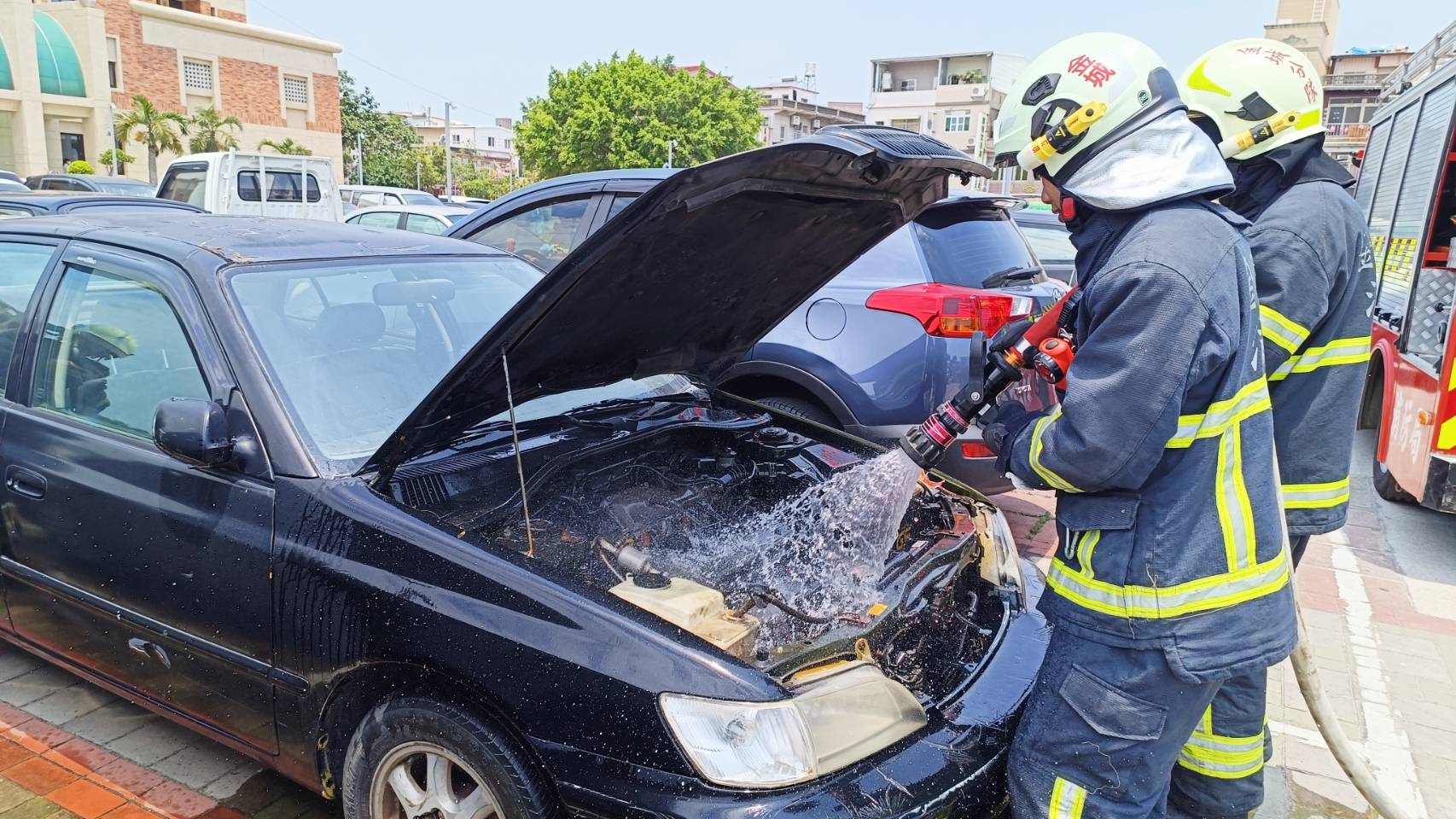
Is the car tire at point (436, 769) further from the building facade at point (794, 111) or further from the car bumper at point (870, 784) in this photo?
the building facade at point (794, 111)

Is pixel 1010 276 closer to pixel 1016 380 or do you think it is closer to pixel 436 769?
pixel 1016 380

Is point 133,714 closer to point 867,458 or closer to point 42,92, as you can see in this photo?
point 867,458

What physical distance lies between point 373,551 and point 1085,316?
5.41 ft

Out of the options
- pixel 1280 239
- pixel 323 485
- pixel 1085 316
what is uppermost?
pixel 1280 239

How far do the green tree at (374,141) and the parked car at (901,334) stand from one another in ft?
194

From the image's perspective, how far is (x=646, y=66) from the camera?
4581 centimetres

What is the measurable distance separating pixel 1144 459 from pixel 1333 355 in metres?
1.24

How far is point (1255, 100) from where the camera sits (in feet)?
9.29

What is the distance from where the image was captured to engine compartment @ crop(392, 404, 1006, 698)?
2172 mm

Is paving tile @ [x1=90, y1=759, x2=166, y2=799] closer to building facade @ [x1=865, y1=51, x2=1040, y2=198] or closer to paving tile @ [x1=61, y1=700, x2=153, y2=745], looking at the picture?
paving tile @ [x1=61, y1=700, x2=153, y2=745]

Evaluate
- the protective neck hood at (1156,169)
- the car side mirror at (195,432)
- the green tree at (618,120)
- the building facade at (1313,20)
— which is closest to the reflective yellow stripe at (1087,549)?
the protective neck hood at (1156,169)

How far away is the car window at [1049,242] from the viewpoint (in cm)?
948

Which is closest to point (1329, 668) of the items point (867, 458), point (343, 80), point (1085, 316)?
point (867, 458)

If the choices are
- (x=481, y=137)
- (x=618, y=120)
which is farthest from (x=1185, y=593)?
(x=481, y=137)
